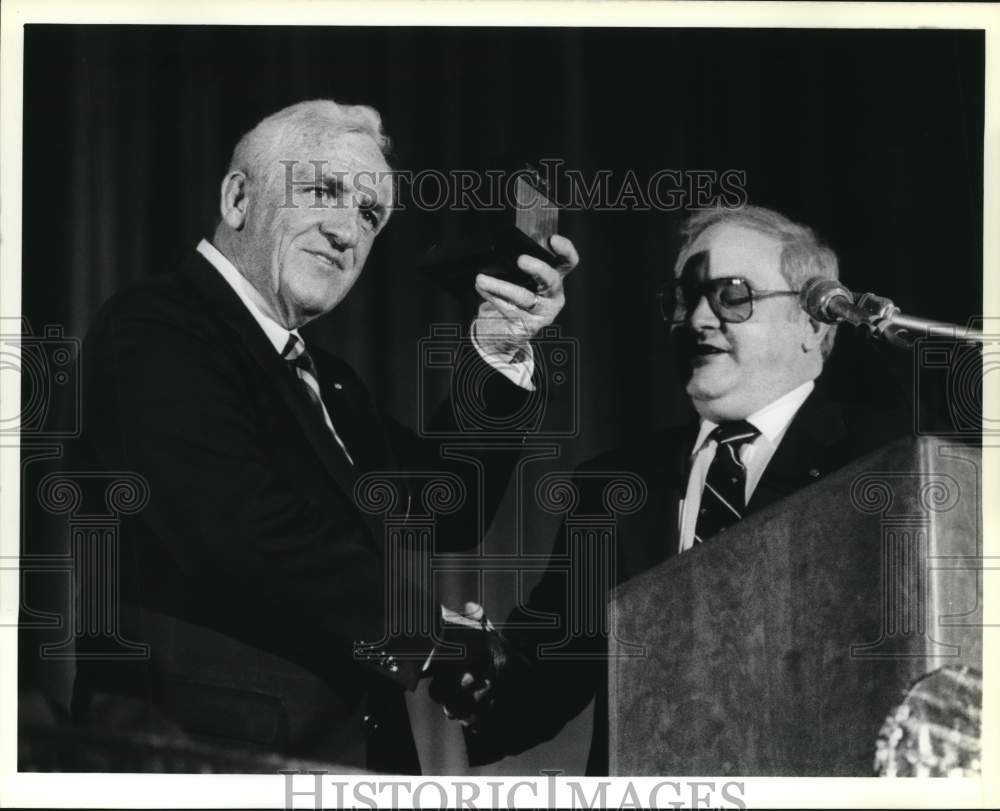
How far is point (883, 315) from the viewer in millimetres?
4027

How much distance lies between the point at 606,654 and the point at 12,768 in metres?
1.81

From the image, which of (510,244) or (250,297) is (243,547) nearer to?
(250,297)

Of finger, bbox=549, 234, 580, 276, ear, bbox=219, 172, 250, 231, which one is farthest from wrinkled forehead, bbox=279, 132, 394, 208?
finger, bbox=549, 234, 580, 276

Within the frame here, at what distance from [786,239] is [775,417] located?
0.55m

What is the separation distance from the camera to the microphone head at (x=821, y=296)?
13.2ft

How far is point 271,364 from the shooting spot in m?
3.97

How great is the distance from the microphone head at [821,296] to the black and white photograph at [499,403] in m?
0.01

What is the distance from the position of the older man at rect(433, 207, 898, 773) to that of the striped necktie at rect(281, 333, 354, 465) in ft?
2.55

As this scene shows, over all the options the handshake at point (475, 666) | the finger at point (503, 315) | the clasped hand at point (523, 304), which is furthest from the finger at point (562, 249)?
the handshake at point (475, 666)

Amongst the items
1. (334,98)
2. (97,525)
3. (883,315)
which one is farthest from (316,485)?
(883,315)

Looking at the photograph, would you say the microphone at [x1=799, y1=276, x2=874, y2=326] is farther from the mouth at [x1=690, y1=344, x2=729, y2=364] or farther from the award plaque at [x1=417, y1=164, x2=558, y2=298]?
the award plaque at [x1=417, y1=164, x2=558, y2=298]

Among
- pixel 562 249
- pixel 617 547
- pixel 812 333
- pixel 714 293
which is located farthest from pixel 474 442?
pixel 812 333

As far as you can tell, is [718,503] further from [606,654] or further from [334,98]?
[334,98]

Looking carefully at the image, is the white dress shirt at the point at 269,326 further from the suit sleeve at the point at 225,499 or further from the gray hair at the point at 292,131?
the gray hair at the point at 292,131
